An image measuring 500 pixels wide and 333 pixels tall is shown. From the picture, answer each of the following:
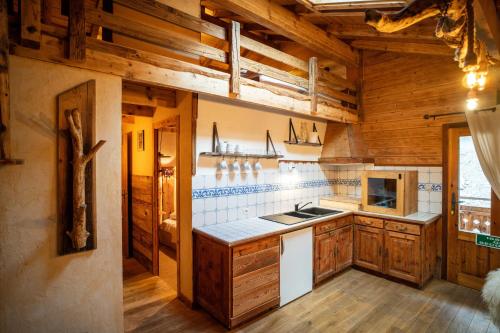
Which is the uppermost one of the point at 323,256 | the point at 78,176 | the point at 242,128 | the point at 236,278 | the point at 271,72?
the point at 271,72

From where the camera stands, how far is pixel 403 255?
312cm

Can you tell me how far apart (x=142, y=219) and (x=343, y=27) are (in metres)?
3.68

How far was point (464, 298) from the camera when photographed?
9.33 feet

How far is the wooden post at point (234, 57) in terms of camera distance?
2.32 meters

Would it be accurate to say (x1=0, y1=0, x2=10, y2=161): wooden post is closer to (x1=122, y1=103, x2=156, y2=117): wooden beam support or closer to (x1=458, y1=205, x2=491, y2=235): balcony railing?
(x1=122, y1=103, x2=156, y2=117): wooden beam support

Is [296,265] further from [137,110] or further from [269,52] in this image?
[137,110]

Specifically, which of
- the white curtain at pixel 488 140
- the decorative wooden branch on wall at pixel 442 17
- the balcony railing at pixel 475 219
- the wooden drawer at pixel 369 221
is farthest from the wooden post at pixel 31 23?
the balcony railing at pixel 475 219

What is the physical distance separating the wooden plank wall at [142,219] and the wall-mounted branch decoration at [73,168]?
1.81 m

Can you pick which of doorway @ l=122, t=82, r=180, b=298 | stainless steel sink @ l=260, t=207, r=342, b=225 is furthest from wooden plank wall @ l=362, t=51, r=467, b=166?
doorway @ l=122, t=82, r=180, b=298

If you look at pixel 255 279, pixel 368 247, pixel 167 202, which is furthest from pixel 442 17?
pixel 167 202

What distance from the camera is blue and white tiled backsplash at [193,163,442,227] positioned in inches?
108

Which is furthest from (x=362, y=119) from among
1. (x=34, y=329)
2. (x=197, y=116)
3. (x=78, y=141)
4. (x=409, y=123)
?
(x=34, y=329)

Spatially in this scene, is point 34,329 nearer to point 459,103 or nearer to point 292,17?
point 292,17

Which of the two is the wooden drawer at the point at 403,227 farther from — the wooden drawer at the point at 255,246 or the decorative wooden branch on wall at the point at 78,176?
the decorative wooden branch on wall at the point at 78,176
